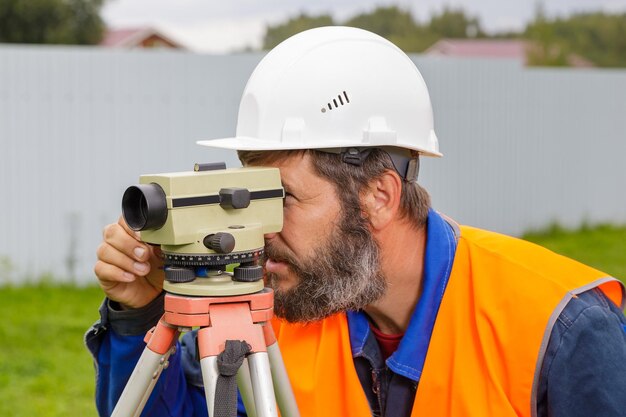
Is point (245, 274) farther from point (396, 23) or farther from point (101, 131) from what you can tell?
point (396, 23)

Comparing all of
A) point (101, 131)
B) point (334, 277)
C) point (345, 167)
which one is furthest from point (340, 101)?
point (101, 131)

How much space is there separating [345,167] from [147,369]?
725 millimetres

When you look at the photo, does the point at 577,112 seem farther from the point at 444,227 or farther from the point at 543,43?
the point at 543,43

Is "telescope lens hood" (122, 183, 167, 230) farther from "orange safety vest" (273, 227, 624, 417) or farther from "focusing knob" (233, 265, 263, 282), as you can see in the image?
"orange safety vest" (273, 227, 624, 417)

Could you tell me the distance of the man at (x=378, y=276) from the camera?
6.95 feet

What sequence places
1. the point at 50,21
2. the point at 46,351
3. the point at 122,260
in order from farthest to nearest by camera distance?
the point at 50,21 → the point at 46,351 → the point at 122,260

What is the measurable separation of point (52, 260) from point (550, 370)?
5937 mm

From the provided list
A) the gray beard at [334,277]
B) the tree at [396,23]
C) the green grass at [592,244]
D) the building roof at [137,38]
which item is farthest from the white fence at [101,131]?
the tree at [396,23]

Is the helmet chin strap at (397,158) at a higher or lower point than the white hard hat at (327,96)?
lower

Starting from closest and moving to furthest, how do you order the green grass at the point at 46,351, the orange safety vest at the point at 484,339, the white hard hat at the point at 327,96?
1. the orange safety vest at the point at 484,339
2. the white hard hat at the point at 327,96
3. the green grass at the point at 46,351

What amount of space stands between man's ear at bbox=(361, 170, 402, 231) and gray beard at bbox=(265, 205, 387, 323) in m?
0.04

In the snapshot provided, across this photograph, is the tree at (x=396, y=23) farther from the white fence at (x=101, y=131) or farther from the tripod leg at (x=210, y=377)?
the tripod leg at (x=210, y=377)

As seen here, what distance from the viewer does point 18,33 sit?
81.5ft

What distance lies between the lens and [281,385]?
1.99m
